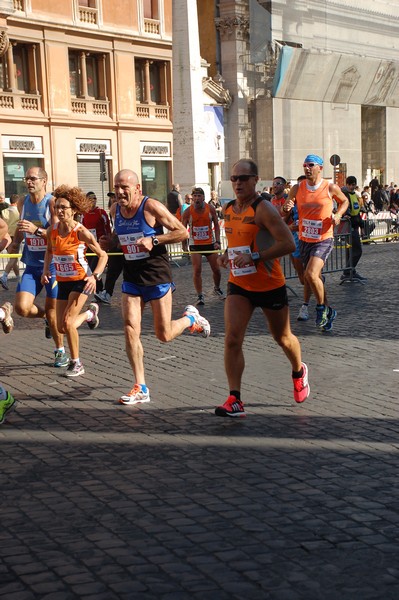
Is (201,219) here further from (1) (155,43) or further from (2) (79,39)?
(1) (155,43)

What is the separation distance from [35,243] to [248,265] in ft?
11.3

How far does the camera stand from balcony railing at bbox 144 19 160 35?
135ft

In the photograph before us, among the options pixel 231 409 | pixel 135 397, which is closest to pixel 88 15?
pixel 135 397

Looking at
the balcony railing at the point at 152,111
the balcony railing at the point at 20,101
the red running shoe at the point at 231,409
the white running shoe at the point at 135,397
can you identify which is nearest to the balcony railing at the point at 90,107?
the balcony railing at the point at 20,101

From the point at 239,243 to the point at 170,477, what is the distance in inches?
85.9

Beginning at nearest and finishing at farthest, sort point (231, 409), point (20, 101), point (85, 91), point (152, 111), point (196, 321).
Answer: point (231, 409) → point (196, 321) → point (20, 101) → point (85, 91) → point (152, 111)

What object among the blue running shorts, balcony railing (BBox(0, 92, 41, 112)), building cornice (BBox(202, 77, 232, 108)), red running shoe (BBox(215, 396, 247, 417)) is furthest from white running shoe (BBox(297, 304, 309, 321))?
building cornice (BBox(202, 77, 232, 108))

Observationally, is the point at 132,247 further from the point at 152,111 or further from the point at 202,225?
the point at 152,111

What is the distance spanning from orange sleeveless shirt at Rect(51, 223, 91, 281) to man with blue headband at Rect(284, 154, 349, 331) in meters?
3.22

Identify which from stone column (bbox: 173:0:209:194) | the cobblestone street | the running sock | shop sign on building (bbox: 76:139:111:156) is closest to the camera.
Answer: the cobblestone street

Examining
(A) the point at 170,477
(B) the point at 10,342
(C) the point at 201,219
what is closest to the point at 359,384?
(A) the point at 170,477

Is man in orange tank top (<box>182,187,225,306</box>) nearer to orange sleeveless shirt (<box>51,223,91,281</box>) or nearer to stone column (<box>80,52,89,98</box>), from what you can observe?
orange sleeveless shirt (<box>51,223,91,281</box>)

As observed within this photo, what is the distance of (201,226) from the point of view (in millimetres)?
15766

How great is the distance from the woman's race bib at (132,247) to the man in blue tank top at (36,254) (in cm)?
179
